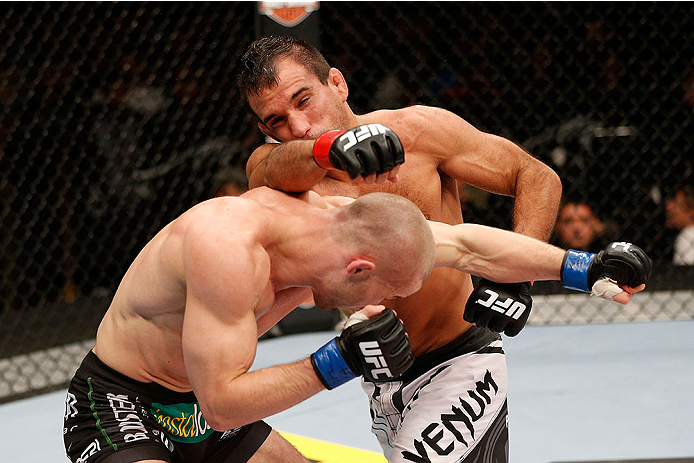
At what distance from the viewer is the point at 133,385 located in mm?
1596

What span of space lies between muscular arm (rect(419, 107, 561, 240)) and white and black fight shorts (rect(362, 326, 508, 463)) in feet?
1.03

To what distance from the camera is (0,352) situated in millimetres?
3729

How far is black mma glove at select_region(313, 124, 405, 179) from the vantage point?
1352 mm

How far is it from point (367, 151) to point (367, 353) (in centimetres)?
34

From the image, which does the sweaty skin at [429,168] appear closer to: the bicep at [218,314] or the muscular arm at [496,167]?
the muscular arm at [496,167]

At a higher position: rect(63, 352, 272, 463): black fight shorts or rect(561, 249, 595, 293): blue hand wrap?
rect(561, 249, 595, 293): blue hand wrap

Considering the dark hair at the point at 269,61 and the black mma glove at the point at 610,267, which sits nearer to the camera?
the black mma glove at the point at 610,267

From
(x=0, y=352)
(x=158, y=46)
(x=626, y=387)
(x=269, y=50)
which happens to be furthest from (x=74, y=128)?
(x=626, y=387)

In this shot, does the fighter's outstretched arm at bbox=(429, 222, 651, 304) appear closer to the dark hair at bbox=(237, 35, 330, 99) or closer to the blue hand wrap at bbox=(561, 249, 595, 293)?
the blue hand wrap at bbox=(561, 249, 595, 293)

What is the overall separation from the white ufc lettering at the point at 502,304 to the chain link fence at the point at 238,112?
257 centimetres

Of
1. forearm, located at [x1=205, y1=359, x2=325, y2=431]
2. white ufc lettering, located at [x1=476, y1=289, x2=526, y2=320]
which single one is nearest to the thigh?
forearm, located at [x1=205, y1=359, x2=325, y2=431]

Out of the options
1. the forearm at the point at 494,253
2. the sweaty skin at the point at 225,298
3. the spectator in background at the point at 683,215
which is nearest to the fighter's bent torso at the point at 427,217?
the forearm at the point at 494,253

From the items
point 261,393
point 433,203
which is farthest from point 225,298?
point 433,203

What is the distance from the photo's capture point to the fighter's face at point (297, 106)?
1.84m
